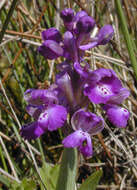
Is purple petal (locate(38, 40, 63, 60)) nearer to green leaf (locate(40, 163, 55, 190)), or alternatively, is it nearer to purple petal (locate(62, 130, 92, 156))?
purple petal (locate(62, 130, 92, 156))

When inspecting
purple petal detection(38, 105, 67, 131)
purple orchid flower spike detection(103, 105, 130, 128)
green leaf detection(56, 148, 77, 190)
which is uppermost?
purple petal detection(38, 105, 67, 131)

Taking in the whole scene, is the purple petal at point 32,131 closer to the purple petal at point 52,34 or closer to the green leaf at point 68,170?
the green leaf at point 68,170

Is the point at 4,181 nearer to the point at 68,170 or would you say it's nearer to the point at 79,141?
the point at 68,170

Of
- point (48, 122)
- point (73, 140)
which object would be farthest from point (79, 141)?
point (48, 122)

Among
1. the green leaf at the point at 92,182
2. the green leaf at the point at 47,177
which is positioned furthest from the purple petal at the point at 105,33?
the green leaf at the point at 47,177

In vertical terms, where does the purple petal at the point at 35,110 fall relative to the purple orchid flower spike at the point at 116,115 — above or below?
above

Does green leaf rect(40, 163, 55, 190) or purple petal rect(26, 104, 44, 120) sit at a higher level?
purple petal rect(26, 104, 44, 120)

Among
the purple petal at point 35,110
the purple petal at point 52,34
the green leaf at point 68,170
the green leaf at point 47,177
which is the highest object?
the purple petal at point 52,34

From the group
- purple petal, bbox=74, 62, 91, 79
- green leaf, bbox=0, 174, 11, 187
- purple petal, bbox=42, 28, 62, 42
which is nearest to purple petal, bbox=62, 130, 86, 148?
purple petal, bbox=74, 62, 91, 79

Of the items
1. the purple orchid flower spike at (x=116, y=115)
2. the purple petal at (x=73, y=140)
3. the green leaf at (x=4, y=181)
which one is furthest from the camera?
the green leaf at (x=4, y=181)

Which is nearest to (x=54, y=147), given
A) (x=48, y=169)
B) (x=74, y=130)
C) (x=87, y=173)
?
(x=87, y=173)
